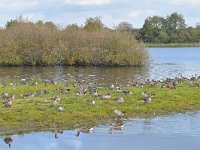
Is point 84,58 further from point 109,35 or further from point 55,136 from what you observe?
point 55,136

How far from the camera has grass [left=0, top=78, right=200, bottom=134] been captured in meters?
20.9

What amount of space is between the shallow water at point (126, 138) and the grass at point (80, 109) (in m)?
1.25

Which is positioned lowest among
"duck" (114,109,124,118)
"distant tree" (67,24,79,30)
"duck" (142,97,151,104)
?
"duck" (114,109,124,118)

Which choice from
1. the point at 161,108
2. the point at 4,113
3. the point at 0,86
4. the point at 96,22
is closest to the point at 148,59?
the point at 96,22

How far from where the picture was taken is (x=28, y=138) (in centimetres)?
1878

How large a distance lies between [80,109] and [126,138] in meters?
4.57

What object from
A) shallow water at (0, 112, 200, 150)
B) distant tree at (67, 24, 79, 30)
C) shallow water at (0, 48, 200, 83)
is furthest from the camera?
distant tree at (67, 24, 79, 30)

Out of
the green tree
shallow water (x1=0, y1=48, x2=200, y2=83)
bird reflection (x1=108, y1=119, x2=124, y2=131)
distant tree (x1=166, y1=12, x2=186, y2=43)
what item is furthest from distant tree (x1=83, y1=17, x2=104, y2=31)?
distant tree (x1=166, y1=12, x2=186, y2=43)

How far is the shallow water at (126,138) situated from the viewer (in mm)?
17391

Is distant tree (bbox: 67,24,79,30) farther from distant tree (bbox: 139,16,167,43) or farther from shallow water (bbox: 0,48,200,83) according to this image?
distant tree (bbox: 139,16,167,43)

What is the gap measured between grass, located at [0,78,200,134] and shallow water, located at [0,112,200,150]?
49.1 inches

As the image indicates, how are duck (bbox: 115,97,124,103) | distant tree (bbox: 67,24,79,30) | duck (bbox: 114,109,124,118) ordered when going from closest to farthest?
duck (bbox: 114,109,124,118) → duck (bbox: 115,97,124,103) → distant tree (bbox: 67,24,79,30)

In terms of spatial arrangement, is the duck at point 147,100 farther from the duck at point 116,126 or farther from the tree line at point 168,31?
the tree line at point 168,31

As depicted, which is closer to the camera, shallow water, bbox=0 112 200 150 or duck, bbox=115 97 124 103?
shallow water, bbox=0 112 200 150
